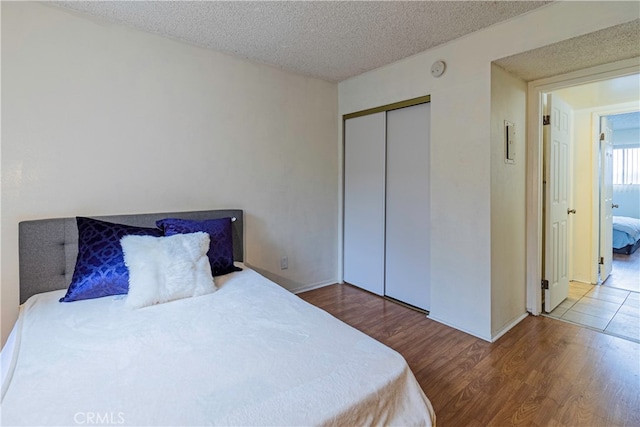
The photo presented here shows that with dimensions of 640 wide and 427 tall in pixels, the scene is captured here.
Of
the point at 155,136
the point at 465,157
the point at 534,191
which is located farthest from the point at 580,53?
the point at 155,136

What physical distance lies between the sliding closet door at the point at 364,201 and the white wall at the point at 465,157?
61 cm

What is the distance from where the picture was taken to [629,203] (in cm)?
613

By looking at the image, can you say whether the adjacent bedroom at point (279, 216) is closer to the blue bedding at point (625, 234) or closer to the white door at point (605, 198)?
the white door at point (605, 198)

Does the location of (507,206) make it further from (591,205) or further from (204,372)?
(204,372)

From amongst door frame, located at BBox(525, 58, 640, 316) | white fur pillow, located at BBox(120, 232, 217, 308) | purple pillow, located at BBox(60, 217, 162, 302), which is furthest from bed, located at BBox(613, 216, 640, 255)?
purple pillow, located at BBox(60, 217, 162, 302)

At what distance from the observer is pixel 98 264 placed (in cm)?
179

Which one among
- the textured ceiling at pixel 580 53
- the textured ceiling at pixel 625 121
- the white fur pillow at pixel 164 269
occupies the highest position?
the textured ceiling at pixel 625 121

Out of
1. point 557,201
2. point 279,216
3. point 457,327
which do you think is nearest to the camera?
point 457,327

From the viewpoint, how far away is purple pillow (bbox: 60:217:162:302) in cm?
175

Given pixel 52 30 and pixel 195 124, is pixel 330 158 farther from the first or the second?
pixel 52 30

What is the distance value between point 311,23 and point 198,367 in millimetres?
2189

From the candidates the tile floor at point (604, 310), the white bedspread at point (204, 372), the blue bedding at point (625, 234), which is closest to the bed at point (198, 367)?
the white bedspread at point (204, 372)

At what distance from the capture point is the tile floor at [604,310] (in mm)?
2467

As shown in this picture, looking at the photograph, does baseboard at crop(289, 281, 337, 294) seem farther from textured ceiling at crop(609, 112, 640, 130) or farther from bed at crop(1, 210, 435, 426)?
textured ceiling at crop(609, 112, 640, 130)
